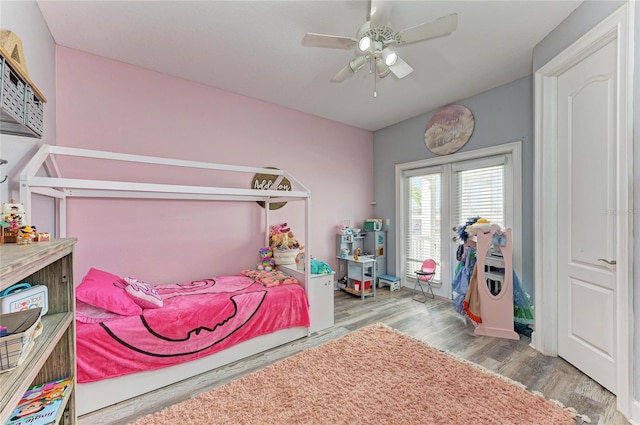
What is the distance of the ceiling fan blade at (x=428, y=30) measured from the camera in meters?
1.57

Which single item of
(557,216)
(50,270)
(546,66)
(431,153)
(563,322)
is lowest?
(563,322)

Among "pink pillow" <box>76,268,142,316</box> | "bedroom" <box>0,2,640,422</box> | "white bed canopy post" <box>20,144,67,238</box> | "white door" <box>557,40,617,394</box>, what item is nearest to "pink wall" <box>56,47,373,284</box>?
"bedroom" <box>0,2,640,422</box>

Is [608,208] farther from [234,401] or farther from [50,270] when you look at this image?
[50,270]

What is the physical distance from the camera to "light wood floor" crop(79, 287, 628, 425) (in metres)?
1.73

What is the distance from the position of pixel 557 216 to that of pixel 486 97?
171cm

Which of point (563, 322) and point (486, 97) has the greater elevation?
point (486, 97)

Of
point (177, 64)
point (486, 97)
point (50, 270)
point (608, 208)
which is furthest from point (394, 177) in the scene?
point (50, 270)

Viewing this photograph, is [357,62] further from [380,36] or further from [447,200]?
[447,200]

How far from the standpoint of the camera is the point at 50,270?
3.78 feet

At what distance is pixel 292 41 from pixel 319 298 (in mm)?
2493

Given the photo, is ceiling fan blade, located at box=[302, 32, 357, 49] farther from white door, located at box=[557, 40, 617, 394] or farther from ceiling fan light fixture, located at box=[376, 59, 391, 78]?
white door, located at box=[557, 40, 617, 394]

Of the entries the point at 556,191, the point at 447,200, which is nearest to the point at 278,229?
the point at 447,200

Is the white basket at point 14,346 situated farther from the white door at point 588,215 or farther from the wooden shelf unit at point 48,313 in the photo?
the white door at point 588,215

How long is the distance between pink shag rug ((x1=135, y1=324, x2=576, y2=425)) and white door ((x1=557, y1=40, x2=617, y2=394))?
2.28ft
